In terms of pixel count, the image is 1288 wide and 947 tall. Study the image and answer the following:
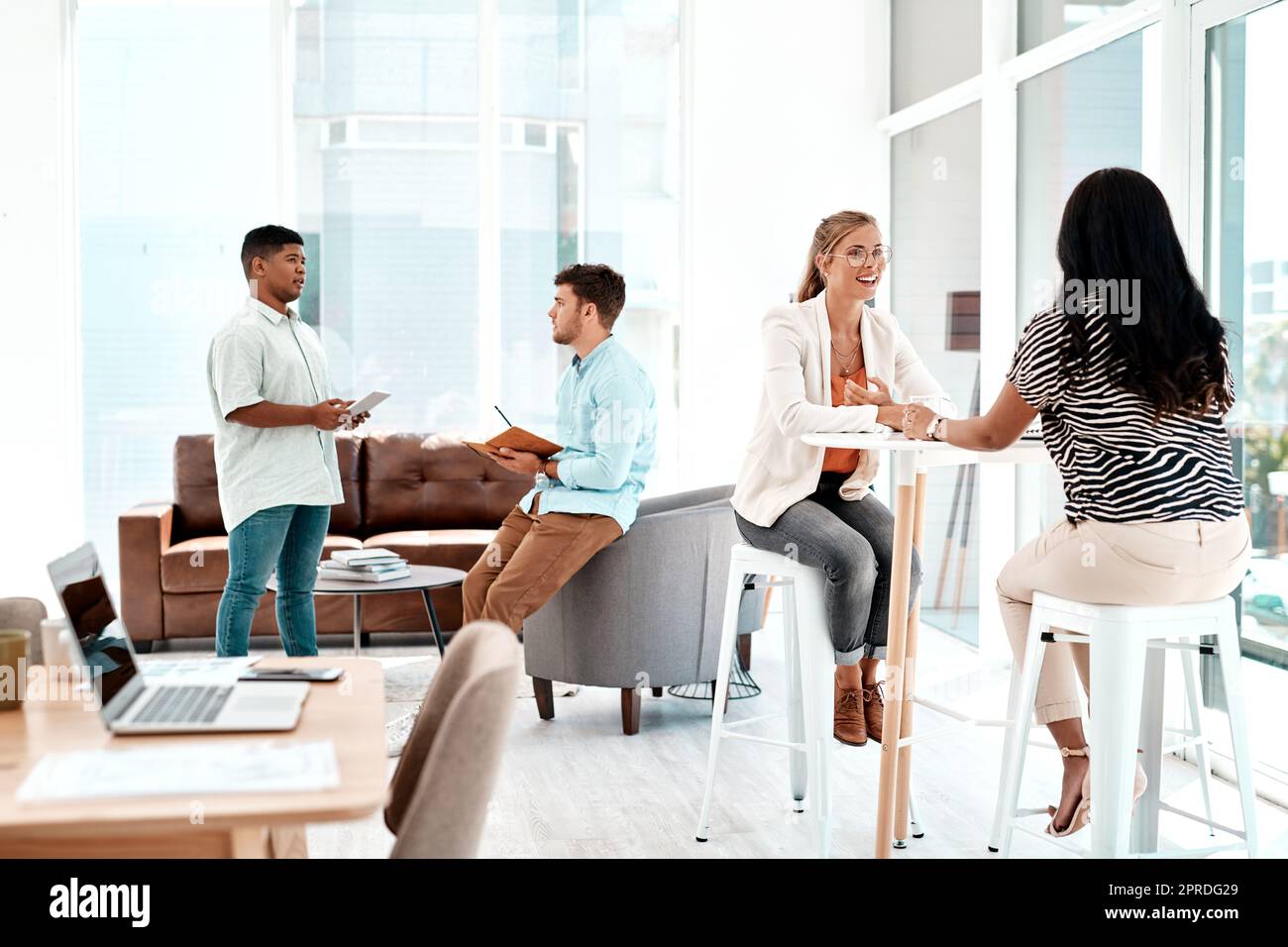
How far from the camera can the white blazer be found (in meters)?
2.91

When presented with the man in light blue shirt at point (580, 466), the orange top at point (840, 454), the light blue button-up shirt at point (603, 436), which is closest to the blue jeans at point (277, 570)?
the man in light blue shirt at point (580, 466)

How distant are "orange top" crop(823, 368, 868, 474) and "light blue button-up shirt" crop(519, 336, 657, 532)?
33.7 inches

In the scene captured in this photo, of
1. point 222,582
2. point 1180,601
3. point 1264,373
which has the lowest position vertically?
point 222,582

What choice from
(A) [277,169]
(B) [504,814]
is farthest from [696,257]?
(B) [504,814]

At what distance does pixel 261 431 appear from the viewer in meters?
3.68

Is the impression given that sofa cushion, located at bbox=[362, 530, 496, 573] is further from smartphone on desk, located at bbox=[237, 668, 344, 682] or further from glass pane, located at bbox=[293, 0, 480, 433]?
smartphone on desk, located at bbox=[237, 668, 344, 682]

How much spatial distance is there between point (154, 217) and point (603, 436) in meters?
3.31

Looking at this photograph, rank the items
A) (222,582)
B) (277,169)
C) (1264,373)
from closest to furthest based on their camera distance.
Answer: (1264,373) → (222,582) → (277,169)

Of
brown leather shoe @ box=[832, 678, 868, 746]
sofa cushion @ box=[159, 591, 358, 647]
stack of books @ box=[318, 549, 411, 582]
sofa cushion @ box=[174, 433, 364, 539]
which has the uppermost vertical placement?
sofa cushion @ box=[174, 433, 364, 539]

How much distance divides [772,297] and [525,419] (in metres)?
1.40

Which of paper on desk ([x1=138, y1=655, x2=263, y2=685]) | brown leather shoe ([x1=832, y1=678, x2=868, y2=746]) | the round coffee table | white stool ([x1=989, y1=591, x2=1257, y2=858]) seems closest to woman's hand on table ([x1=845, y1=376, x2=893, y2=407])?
white stool ([x1=989, y1=591, x2=1257, y2=858])

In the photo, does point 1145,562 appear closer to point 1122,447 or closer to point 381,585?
point 1122,447

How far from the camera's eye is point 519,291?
633 centimetres
